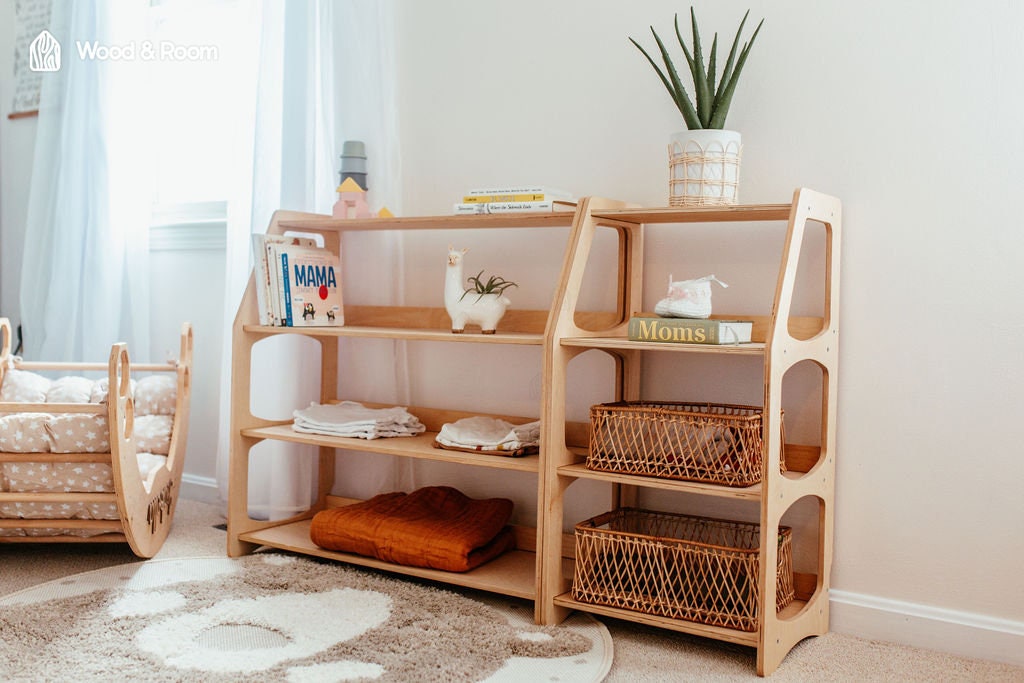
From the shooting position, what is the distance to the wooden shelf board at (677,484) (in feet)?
5.47

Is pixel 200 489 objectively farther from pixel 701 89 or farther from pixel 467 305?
pixel 701 89

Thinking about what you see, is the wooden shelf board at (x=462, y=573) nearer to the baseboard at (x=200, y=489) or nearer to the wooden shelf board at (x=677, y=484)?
the wooden shelf board at (x=677, y=484)

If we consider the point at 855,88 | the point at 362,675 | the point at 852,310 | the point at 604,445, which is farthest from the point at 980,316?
the point at 362,675

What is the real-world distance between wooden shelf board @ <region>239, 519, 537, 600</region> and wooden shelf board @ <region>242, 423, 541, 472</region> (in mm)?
219

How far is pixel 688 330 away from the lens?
1715mm

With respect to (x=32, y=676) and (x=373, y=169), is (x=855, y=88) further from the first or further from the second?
(x=32, y=676)

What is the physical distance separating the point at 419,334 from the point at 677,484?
681mm

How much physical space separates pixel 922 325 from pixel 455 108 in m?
1.24

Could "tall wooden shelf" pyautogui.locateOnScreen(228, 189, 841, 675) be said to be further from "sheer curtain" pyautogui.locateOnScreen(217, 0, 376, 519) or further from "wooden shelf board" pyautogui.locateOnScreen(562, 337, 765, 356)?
"sheer curtain" pyautogui.locateOnScreen(217, 0, 376, 519)

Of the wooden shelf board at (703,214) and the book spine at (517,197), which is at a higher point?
the book spine at (517,197)

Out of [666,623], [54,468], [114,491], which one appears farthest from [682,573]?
[54,468]

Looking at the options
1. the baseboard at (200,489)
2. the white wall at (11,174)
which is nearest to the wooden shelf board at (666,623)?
the baseboard at (200,489)

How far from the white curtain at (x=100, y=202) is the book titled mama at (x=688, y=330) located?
185 centimetres

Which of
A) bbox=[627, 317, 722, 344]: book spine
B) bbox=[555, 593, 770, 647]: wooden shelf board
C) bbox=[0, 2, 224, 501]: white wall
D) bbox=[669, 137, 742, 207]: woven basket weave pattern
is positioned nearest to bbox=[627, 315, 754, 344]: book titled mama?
bbox=[627, 317, 722, 344]: book spine
